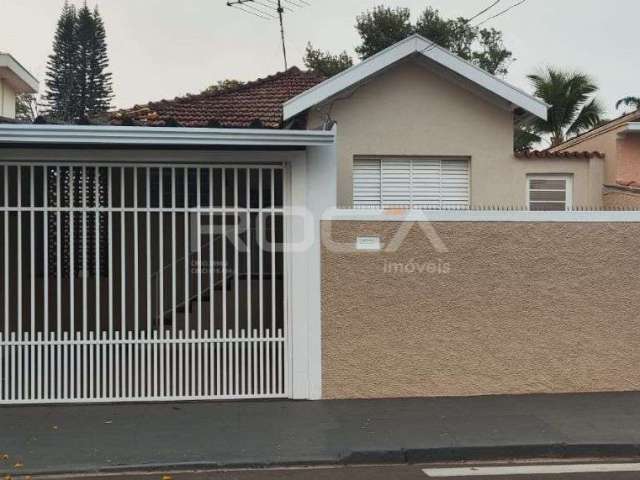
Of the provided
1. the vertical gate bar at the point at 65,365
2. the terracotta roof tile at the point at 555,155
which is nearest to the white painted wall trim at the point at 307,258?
the vertical gate bar at the point at 65,365

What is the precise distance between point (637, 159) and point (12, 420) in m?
11.2

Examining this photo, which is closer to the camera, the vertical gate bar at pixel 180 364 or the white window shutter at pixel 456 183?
the vertical gate bar at pixel 180 364

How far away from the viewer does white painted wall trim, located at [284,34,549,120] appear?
10.8m

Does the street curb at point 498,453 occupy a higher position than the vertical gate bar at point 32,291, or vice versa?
the vertical gate bar at point 32,291

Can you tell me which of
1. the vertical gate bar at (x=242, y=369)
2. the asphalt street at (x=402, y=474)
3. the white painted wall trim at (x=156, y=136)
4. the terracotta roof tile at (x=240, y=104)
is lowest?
the asphalt street at (x=402, y=474)

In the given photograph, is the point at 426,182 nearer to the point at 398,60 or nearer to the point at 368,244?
the point at 398,60

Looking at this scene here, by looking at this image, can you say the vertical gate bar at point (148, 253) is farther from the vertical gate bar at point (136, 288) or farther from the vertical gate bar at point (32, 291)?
the vertical gate bar at point (32, 291)

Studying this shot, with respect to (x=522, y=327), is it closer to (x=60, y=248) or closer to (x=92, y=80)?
(x=60, y=248)

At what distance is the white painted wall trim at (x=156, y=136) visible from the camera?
670cm

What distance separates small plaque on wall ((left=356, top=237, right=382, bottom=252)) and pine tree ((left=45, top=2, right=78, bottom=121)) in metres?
30.8

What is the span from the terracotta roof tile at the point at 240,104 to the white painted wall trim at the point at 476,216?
4148 millimetres

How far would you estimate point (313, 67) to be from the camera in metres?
30.0

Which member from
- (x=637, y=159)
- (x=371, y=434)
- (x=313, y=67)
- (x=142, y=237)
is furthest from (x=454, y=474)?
(x=313, y=67)

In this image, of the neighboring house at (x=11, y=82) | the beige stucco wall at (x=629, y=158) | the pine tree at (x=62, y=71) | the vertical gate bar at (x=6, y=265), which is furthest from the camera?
the pine tree at (x=62, y=71)
